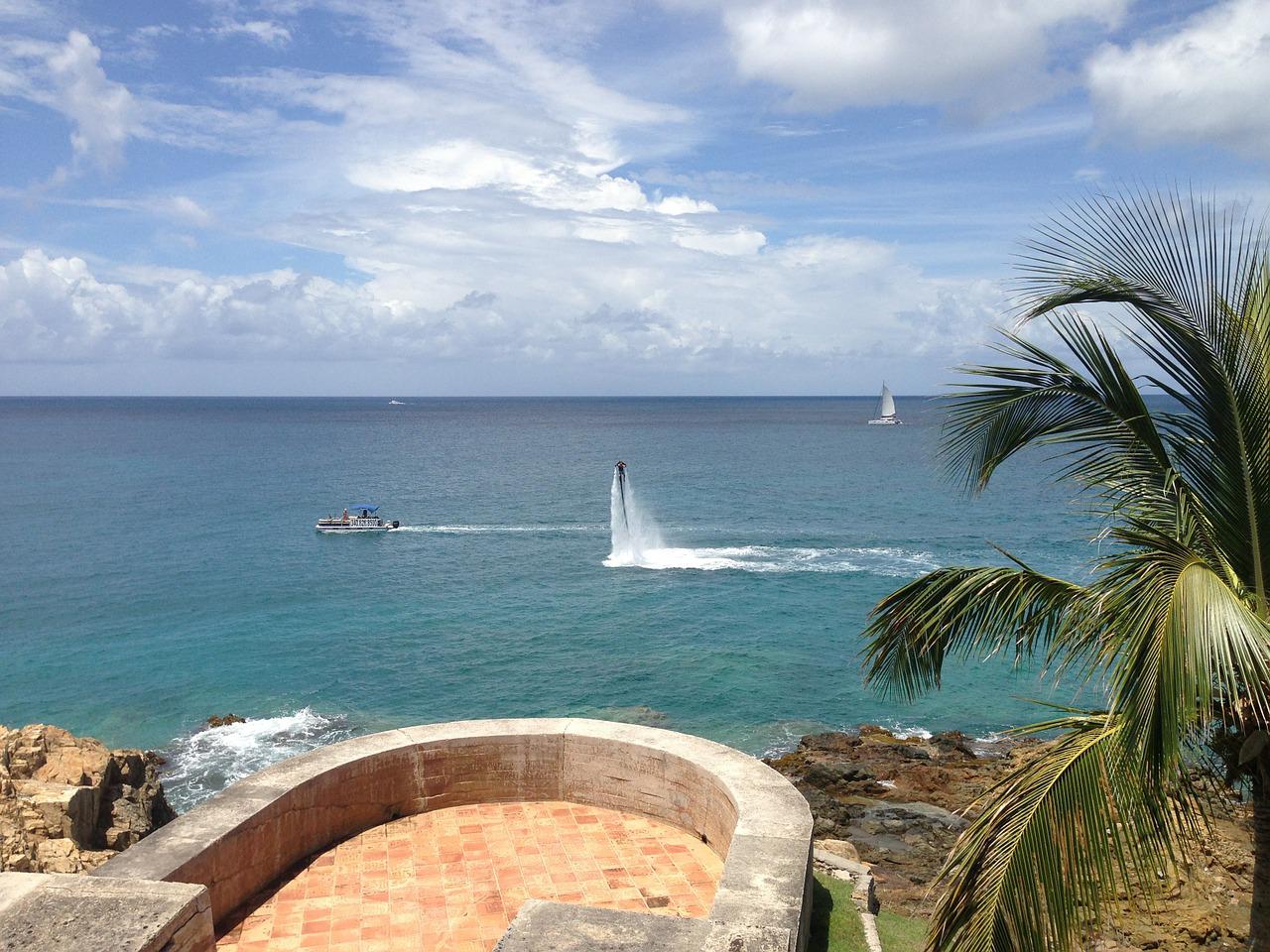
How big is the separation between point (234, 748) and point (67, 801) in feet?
40.5

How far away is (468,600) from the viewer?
3966 centimetres

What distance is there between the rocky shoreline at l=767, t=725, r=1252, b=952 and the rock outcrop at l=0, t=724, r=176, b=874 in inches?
370

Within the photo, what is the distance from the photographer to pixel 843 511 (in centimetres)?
6125

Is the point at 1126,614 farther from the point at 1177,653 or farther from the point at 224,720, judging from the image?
the point at 224,720

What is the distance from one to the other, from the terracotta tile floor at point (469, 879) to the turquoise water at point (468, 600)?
344 centimetres

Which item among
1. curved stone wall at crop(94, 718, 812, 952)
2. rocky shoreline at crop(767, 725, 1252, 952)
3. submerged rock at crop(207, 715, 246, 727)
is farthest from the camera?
submerged rock at crop(207, 715, 246, 727)

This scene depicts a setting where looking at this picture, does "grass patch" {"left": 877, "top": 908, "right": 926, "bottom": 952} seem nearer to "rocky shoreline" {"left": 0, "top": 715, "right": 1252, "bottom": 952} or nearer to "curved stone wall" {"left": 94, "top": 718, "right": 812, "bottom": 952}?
"rocky shoreline" {"left": 0, "top": 715, "right": 1252, "bottom": 952}

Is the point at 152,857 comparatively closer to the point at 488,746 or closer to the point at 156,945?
the point at 156,945

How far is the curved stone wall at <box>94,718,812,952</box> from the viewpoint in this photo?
16.1ft

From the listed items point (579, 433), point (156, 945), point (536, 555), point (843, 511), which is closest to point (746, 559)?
point (536, 555)

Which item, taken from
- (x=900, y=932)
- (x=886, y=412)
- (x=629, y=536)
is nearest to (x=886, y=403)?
(x=886, y=412)

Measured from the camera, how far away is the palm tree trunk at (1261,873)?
5.60m

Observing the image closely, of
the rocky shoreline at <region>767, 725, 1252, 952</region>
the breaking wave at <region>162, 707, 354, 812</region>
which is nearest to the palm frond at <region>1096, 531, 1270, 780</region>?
the rocky shoreline at <region>767, 725, 1252, 952</region>

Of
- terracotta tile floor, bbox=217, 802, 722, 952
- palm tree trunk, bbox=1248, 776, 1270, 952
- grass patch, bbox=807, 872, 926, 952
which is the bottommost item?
grass patch, bbox=807, 872, 926, 952
